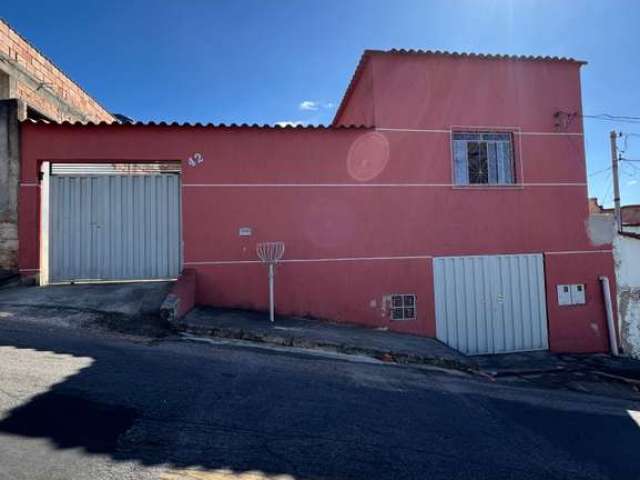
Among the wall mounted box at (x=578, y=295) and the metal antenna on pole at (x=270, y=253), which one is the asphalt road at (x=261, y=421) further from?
the wall mounted box at (x=578, y=295)

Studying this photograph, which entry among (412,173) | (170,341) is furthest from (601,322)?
(170,341)

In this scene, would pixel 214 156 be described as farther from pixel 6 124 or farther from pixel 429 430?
pixel 429 430

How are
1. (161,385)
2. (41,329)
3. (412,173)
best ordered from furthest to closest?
(412,173), (41,329), (161,385)

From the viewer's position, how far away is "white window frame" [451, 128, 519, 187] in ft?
27.9

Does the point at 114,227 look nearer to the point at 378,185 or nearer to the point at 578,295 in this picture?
the point at 378,185

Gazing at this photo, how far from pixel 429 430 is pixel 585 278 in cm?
716

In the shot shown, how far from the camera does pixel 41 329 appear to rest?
203 inches

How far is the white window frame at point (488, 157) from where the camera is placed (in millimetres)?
8508

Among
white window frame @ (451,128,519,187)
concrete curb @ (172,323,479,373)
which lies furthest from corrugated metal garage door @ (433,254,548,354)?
concrete curb @ (172,323,479,373)

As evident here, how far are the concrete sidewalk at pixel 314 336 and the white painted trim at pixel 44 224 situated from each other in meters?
2.82

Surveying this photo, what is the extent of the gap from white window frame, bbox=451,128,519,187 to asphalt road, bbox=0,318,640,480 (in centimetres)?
473

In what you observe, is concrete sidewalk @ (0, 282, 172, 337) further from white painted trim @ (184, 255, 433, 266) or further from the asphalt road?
white painted trim @ (184, 255, 433, 266)

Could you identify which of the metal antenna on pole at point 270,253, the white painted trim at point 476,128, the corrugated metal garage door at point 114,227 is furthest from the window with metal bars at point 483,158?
the corrugated metal garage door at point 114,227

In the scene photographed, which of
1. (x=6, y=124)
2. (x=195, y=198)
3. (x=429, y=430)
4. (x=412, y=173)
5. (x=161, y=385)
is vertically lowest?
(x=429, y=430)
